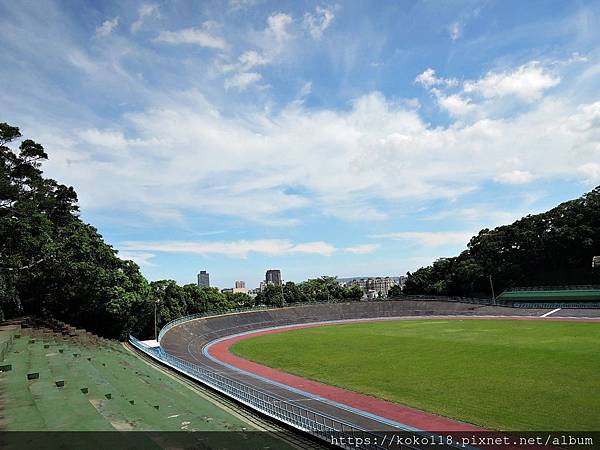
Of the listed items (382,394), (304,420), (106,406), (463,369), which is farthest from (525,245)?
(106,406)

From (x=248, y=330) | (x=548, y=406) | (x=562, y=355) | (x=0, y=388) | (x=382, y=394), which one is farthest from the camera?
(x=248, y=330)

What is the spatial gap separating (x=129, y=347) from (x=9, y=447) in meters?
29.7

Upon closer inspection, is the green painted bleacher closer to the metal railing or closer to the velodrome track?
the velodrome track

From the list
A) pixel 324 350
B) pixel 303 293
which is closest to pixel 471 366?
pixel 324 350

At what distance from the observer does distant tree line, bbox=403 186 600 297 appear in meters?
65.1

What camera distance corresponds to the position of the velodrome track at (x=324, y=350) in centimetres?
1806

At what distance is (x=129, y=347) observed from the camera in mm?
36625

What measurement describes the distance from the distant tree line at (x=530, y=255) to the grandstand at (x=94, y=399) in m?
62.4

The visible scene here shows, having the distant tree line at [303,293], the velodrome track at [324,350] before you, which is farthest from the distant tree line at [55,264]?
the distant tree line at [303,293]

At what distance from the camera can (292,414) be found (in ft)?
49.5

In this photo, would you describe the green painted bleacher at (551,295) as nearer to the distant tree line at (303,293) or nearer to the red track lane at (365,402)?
the distant tree line at (303,293)

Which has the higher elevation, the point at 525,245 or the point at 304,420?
the point at 525,245

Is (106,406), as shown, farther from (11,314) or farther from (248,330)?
(248,330)

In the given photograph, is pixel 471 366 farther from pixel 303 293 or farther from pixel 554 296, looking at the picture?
pixel 303 293
